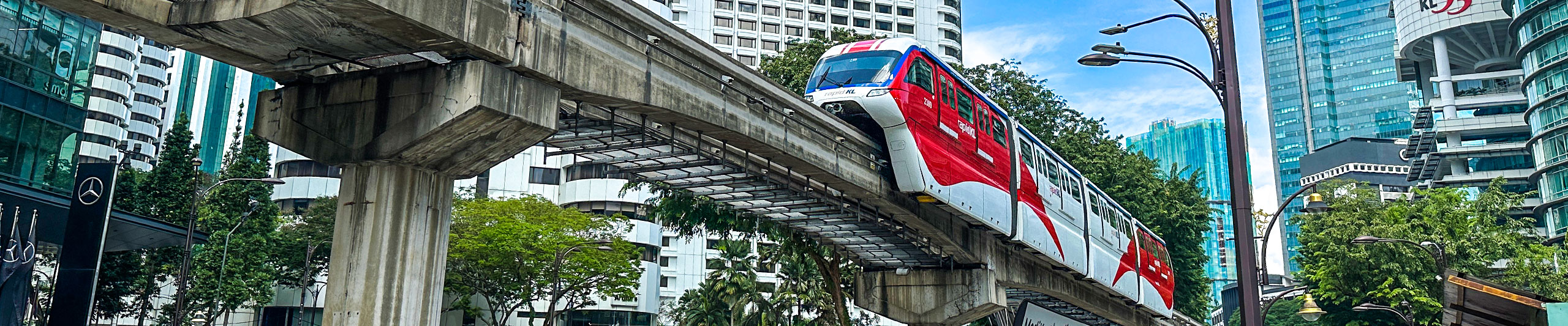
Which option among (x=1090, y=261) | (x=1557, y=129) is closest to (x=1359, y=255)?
(x=1090, y=261)

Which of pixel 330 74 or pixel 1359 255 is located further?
pixel 1359 255

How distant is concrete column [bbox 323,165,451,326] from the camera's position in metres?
14.5

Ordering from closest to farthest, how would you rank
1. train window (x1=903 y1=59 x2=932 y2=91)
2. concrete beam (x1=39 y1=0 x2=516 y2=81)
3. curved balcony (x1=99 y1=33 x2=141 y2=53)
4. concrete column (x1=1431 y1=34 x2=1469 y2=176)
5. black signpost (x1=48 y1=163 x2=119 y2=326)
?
concrete beam (x1=39 y1=0 x2=516 y2=81) < train window (x1=903 y1=59 x2=932 y2=91) < black signpost (x1=48 y1=163 x2=119 y2=326) < curved balcony (x1=99 y1=33 x2=141 y2=53) < concrete column (x1=1431 y1=34 x2=1469 y2=176)

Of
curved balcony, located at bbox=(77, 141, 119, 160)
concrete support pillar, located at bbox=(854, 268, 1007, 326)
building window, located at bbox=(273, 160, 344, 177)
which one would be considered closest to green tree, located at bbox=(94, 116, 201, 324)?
building window, located at bbox=(273, 160, 344, 177)

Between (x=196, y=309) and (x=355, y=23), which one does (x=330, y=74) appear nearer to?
(x=355, y=23)

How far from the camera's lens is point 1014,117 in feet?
151

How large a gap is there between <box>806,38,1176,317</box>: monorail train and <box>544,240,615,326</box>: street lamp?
70.7 ft

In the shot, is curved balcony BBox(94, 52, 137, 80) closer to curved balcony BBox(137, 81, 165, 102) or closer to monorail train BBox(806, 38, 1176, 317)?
curved balcony BBox(137, 81, 165, 102)

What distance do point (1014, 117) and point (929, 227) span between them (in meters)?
20.0

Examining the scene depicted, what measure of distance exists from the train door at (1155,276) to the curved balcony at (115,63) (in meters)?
83.0

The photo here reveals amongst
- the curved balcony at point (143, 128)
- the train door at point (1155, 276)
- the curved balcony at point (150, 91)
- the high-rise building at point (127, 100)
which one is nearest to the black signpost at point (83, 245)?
the train door at point (1155, 276)

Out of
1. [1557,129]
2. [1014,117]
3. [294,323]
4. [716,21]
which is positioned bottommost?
[294,323]

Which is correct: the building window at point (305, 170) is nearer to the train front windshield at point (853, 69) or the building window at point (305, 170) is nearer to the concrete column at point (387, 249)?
the train front windshield at point (853, 69)

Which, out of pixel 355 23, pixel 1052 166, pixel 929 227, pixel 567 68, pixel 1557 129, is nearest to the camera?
pixel 355 23
